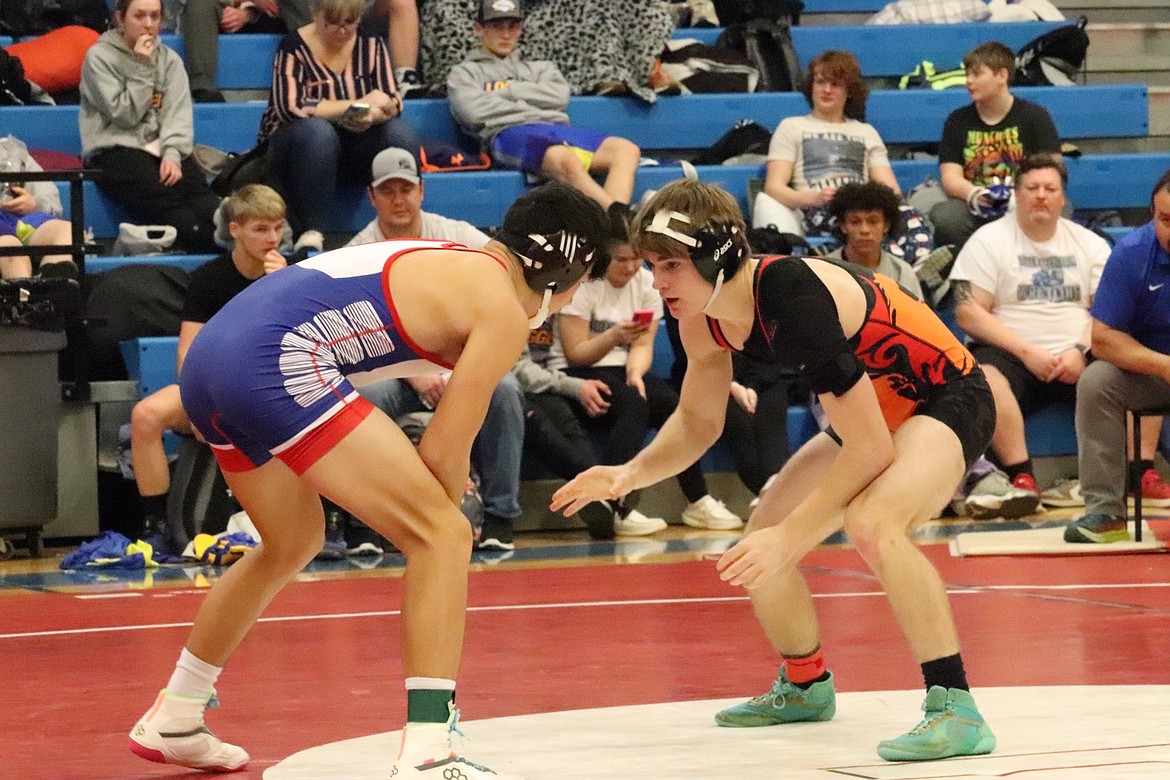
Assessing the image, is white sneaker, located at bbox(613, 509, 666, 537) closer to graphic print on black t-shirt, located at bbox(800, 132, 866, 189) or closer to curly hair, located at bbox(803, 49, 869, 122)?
graphic print on black t-shirt, located at bbox(800, 132, 866, 189)

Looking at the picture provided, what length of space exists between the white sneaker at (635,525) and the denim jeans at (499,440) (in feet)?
1.81

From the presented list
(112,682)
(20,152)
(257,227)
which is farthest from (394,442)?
(20,152)

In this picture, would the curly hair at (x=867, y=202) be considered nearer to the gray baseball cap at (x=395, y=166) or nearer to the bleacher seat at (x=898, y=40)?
the gray baseball cap at (x=395, y=166)

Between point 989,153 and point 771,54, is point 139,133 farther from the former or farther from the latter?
point 989,153

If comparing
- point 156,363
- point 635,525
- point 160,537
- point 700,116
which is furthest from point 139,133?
point 700,116

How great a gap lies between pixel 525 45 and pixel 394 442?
6.43m

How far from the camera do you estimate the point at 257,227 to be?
7.09 m

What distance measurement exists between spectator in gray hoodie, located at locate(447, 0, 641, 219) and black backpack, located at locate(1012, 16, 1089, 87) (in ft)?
9.29

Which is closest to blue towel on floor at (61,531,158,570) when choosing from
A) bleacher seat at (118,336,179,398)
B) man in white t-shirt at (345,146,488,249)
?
bleacher seat at (118,336,179,398)

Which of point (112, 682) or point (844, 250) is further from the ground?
point (844, 250)

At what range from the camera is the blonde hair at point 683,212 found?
142 inches

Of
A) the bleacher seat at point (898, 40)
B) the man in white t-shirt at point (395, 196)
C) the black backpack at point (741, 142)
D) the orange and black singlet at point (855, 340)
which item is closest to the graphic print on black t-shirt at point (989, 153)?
the black backpack at point (741, 142)

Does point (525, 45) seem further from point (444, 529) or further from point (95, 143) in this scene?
point (444, 529)

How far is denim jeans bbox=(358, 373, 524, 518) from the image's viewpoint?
7254mm
